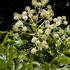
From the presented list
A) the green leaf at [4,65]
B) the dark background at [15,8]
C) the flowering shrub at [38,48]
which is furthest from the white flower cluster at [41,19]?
the dark background at [15,8]

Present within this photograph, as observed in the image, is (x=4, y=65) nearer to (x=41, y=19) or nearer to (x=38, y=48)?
(x=38, y=48)

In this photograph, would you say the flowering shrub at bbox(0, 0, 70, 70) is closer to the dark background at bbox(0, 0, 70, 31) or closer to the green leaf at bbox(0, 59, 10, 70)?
the green leaf at bbox(0, 59, 10, 70)

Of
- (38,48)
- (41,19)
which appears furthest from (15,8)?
(38,48)

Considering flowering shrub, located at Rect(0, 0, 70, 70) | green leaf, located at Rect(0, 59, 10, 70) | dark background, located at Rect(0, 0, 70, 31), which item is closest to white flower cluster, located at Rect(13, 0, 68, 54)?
flowering shrub, located at Rect(0, 0, 70, 70)

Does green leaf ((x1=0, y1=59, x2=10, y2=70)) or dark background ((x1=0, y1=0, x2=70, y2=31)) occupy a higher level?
dark background ((x1=0, y1=0, x2=70, y2=31))

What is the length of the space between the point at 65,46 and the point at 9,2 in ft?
6.90

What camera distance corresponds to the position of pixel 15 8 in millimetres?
2762

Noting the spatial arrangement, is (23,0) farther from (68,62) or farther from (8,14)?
(68,62)

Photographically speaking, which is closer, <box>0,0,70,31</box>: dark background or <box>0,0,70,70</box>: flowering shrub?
<box>0,0,70,70</box>: flowering shrub

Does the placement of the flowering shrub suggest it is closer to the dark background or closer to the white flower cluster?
the white flower cluster

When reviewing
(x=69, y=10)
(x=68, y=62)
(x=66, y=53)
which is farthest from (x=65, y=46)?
(x=69, y=10)

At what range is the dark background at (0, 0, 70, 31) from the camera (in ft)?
8.51

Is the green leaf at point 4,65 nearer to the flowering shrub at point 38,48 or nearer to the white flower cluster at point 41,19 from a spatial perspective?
the flowering shrub at point 38,48

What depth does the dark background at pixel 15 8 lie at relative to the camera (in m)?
2.59
